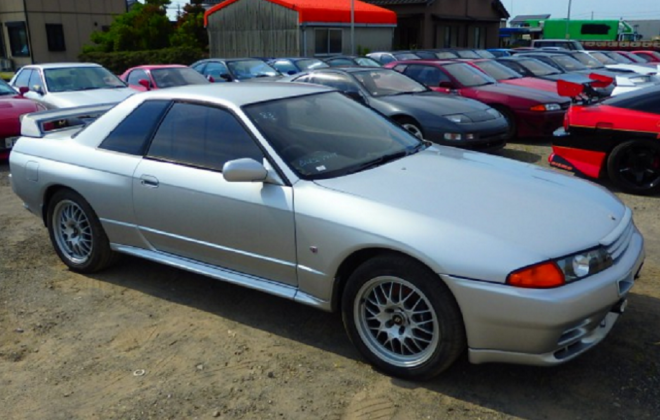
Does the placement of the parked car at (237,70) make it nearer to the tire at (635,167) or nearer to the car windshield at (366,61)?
the car windshield at (366,61)

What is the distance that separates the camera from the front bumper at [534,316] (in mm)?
2881

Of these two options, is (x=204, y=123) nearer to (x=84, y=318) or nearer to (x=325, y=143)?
(x=325, y=143)

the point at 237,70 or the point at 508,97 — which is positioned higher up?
the point at 237,70

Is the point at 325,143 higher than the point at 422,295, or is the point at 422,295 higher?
the point at 325,143

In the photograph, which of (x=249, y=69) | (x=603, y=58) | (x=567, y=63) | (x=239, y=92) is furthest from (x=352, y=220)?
(x=603, y=58)

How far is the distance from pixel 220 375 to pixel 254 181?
1127mm

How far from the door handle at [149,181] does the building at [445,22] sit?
1295 inches

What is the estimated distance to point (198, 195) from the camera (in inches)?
156

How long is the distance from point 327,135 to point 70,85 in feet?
27.9

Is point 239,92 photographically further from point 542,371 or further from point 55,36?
point 55,36

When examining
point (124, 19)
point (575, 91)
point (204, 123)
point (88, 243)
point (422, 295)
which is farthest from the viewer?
point (124, 19)

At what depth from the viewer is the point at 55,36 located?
3150cm

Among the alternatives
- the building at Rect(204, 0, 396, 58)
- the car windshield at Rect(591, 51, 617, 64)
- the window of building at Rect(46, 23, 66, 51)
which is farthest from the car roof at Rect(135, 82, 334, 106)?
the window of building at Rect(46, 23, 66, 51)

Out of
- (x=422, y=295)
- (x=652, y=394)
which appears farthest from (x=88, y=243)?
(x=652, y=394)
